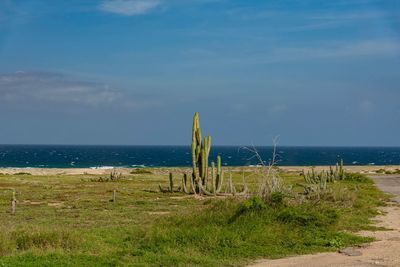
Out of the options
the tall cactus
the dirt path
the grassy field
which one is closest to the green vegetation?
the grassy field

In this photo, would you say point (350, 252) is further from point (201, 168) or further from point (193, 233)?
point (201, 168)

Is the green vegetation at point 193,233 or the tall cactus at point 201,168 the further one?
the tall cactus at point 201,168

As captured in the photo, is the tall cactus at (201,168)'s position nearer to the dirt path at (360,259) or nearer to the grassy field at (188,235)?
the grassy field at (188,235)

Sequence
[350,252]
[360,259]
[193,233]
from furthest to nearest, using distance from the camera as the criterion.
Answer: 1. [193,233]
2. [350,252]
3. [360,259]

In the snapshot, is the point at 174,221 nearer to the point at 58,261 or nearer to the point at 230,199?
the point at 230,199

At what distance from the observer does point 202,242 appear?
15.1 metres

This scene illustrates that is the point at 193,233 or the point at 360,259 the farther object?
the point at 193,233

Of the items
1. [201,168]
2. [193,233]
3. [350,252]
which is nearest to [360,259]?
[350,252]

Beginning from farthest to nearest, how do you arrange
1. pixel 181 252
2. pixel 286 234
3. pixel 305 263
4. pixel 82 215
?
1. pixel 82 215
2. pixel 286 234
3. pixel 181 252
4. pixel 305 263

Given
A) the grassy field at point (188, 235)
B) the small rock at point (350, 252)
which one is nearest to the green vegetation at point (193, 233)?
the grassy field at point (188, 235)

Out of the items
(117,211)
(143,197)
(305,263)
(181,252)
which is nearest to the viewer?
(305,263)

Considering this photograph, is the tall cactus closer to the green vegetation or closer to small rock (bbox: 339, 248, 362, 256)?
the green vegetation

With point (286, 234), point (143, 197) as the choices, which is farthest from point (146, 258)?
point (143, 197)

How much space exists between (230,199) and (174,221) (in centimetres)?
275
